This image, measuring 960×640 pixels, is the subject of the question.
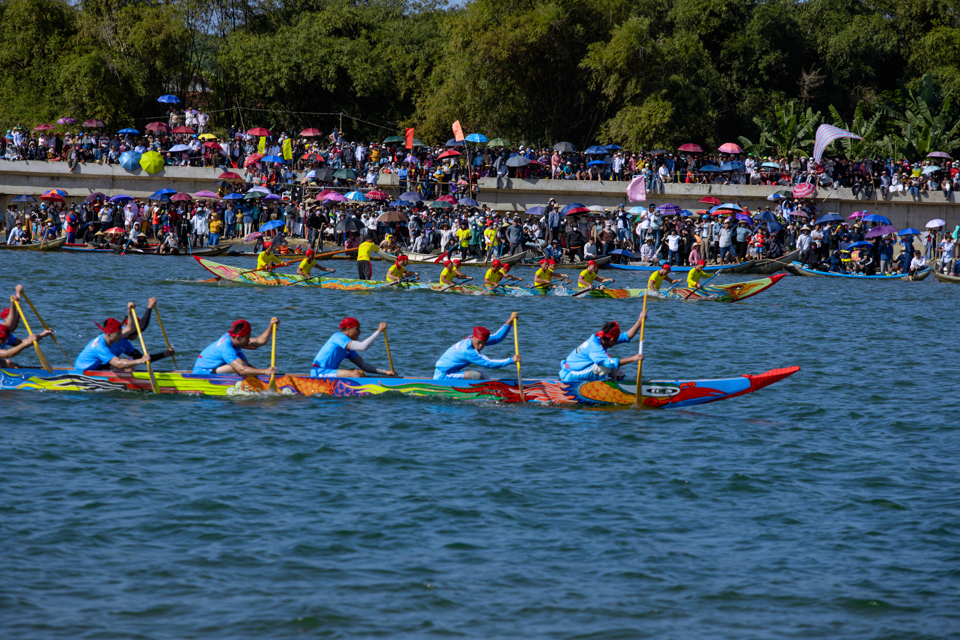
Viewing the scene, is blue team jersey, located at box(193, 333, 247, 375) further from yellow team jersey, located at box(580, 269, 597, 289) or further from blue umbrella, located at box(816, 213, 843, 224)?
blue umbrella, located at box(816, 213, 843, 224)

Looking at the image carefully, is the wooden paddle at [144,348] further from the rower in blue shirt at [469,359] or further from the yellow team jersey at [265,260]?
the yellow team jersey at [265,260]

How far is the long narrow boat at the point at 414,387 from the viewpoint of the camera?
47.5 ft

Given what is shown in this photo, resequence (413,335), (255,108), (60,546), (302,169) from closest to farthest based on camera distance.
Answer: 1. (60,546)
2. (413,335)
3. (302,169)
4. (255,108)

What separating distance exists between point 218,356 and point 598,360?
18.4 feet

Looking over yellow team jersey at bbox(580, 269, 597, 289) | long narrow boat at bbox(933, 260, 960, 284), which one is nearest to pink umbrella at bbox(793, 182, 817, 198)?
long narrow boat at bbox(933, 260, 960, 284)

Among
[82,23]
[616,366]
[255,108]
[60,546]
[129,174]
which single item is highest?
[82,23]

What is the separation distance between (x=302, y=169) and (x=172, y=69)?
12.6 m

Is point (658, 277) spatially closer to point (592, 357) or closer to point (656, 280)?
point (656, 280)

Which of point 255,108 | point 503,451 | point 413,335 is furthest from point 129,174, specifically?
point 503,451

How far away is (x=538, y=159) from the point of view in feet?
150

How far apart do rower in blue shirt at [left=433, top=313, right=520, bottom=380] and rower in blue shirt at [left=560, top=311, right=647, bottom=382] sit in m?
0.95

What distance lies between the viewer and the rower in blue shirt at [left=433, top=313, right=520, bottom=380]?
14.3 m

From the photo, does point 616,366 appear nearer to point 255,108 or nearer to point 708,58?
point 708,58

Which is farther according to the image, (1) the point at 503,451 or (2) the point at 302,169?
(2) the point at 302,169
